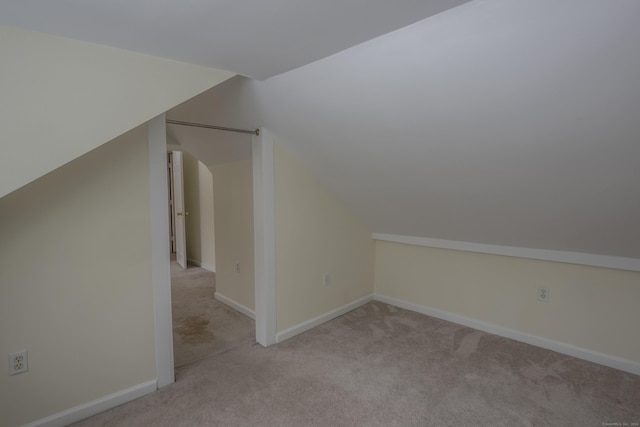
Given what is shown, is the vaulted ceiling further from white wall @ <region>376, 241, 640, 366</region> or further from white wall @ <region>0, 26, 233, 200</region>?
white wall @ <region>376, 241, 640, 366</region>

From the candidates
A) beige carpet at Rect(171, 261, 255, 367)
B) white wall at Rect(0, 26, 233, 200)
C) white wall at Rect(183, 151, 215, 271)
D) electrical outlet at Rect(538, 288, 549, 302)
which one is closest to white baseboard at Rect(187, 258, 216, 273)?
white wall at Rect(183, 151, 215, 271)

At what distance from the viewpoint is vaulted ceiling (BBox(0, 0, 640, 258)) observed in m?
1.18

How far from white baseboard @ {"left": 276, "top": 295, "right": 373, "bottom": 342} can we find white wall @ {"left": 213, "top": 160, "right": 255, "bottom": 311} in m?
0.57

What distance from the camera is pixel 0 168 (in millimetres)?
1105

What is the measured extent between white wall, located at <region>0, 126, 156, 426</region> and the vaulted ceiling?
831mm

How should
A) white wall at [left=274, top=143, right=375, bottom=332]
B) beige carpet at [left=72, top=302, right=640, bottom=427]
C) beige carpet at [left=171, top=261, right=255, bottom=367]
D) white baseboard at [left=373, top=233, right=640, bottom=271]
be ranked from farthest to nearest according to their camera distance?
white wall at [left=274, top=143, right=375, bottom=332] → beige carpet at [left=171, top=261, right=255, bottom=367] → white baseboard at [left=373, top=233, right=640, bottom=271] → beige carpet at [left=72, top=302, right=640, bottom=427]

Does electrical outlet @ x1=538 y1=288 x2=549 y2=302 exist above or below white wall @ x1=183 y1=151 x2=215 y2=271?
below

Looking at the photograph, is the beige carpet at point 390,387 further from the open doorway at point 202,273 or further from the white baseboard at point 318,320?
the open doorway at point 202,273

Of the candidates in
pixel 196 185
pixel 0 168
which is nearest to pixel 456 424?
pixel 0 168

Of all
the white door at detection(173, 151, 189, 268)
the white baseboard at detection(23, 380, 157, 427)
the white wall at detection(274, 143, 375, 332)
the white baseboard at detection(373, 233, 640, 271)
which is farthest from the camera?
the white door at detection(173, 151, 189, 268)

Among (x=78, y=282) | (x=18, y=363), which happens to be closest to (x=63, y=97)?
(x=78, y=282)

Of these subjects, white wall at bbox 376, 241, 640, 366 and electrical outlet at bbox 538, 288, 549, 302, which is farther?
electrical outlet at bbox 538, 288, 549, 302

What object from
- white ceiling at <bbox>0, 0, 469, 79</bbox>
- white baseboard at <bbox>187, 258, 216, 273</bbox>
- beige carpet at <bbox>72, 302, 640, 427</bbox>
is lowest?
beige carpet at <bbox>72, 302, 640, 427</bbox>

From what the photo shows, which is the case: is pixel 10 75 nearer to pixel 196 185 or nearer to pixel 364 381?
pixel 364 381
